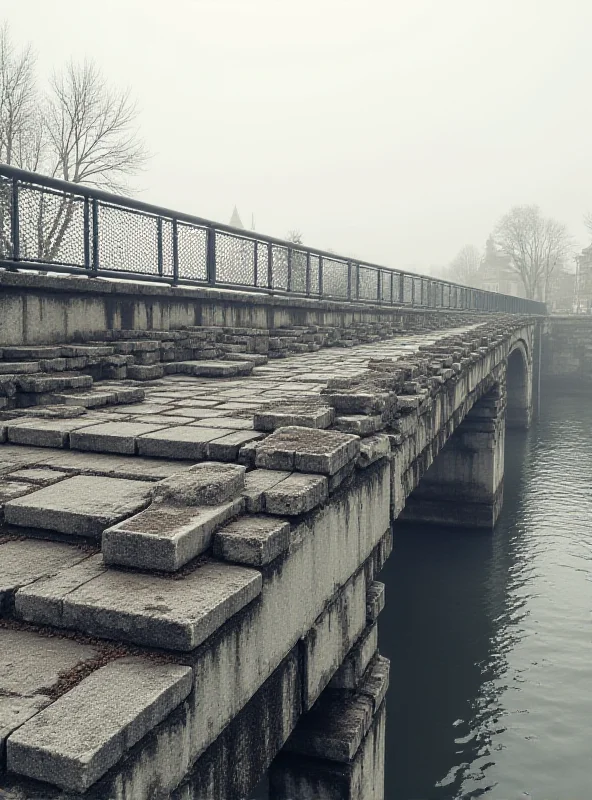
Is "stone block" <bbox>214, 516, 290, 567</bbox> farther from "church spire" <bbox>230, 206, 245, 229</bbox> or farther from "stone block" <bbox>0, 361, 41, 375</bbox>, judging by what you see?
"church spire" <bbox>230, 206, 245, 229</bbox>

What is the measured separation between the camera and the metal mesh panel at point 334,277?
15.8 meters

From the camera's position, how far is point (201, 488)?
281cm

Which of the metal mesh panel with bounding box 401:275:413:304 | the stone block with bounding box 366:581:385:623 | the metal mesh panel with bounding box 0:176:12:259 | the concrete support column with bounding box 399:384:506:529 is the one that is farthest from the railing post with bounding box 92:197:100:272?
the metal mesh panel with bounding box 401:275:413:304

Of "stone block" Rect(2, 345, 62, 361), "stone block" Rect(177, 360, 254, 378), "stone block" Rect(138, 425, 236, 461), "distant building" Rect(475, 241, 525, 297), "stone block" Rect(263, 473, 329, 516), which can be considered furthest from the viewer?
"distant building" Rect(475, 241, 525, 297)

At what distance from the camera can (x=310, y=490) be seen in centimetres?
301

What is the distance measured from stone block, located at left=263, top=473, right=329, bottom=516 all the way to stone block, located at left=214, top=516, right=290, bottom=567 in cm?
16

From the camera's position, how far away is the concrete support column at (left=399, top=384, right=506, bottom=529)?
16.3 metres

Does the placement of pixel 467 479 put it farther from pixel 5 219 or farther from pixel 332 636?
pixel 332 636

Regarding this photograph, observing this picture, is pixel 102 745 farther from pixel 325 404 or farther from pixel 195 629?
pixel 325 404

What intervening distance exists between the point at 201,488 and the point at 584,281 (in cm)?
8548

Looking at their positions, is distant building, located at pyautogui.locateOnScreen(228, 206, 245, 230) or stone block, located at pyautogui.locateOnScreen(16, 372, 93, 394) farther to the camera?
distant building, located at pyautogui.locateOnScreen(228, 206, 245, 230)

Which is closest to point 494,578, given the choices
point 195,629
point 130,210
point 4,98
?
point 130,210

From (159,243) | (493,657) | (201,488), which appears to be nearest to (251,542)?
(201,488)

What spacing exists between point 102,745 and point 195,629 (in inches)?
18.1
